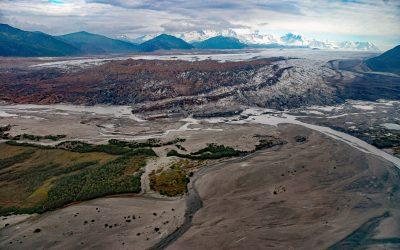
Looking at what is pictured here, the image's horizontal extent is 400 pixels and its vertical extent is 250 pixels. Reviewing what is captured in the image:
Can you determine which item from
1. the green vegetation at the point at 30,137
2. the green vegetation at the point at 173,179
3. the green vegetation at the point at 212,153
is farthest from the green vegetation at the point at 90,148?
the green vegetation at the point at 173,179

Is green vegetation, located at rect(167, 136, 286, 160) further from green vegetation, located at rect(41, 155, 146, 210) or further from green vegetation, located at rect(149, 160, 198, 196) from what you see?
green vegetation, located at rect(41, 155, 146, 210)

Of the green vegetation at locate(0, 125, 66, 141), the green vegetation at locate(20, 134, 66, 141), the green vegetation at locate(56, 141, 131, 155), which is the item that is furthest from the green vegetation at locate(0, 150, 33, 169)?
the green vegetation at locate(0, 125, 66, 141)

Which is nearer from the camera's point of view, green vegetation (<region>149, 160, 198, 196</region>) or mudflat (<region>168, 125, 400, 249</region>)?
mudflat (<region>168, 125, 400, 249</region>)

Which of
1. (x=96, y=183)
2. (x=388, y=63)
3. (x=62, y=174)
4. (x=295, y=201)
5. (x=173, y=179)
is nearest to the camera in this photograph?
(x=295, y=201)

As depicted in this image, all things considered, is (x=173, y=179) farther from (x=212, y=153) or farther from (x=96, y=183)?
(x=212, y=153)

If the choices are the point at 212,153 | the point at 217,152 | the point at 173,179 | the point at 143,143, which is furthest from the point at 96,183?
the point at 217,152

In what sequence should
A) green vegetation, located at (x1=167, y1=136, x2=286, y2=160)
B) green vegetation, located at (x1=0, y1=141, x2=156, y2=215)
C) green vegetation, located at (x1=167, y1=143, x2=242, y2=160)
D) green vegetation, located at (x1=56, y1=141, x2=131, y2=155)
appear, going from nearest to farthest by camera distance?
1. green vegetation, located at (x1=0, y1=141, x2=156, y2=215)
2. green vegetation, located at (x1=167, y1=143, x2=242, y2=160)
3. green vegetation, located at (x1=167, y1=136, x2=286, y2=160)
4. green vegetation, located at (x1=56, y1=141, x2=131, y2=155)

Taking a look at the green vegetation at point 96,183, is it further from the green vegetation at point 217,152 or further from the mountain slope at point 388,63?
the mountain slope at point 388,63

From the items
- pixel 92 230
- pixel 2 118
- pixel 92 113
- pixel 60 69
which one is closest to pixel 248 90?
pixel 92 113
